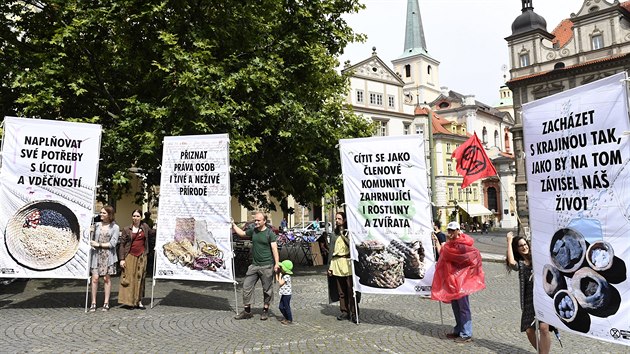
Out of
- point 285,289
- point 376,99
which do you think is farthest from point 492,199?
point 285,289

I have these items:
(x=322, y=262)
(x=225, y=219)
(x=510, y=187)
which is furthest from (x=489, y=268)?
(x=510, y=187)

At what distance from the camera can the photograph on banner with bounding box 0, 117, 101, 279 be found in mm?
8375

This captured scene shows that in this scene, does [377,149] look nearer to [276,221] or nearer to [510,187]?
[276,221]

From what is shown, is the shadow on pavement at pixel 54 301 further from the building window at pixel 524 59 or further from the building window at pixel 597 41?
the building window at pixel 524 59

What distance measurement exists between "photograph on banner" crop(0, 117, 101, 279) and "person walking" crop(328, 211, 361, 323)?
449 cm

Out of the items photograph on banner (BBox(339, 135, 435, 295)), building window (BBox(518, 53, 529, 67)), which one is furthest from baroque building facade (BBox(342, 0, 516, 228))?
photograph on banner (BBox(339, 135, 435, 295))

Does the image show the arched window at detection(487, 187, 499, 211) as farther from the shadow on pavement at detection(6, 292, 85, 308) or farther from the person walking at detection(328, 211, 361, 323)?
the shadow on pavement at detection(6, 292, 85, 308)

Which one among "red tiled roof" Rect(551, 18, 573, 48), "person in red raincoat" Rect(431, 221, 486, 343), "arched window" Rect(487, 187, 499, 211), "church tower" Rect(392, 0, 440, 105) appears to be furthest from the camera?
"church tower" Rect(392, 0, 440, 105)

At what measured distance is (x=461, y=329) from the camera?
6.76 m

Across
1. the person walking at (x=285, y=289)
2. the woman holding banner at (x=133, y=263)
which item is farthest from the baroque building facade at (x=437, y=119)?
the woman holding banner at (x=133, y=263)

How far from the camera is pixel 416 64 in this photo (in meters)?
85.9

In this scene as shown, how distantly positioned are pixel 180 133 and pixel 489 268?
11041 mm

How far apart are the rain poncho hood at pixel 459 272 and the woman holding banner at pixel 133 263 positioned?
5.39m

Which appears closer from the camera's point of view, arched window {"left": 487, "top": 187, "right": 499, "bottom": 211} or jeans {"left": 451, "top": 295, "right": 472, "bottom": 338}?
jeans {"left": 451, "top": 295, "right": 472, "bottom": 338}
